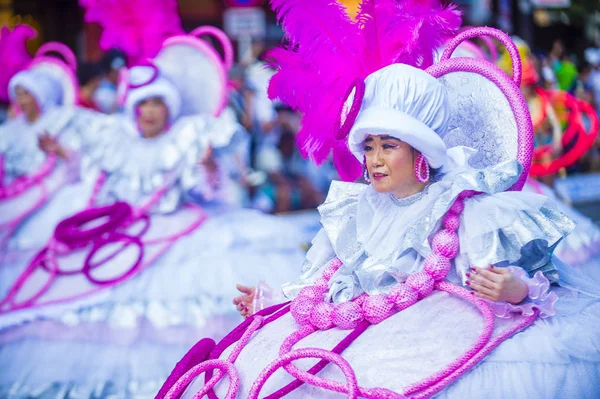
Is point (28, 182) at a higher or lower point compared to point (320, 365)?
lower

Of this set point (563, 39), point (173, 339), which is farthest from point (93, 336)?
point (563, 39)

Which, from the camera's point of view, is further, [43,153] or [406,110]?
[43,153]

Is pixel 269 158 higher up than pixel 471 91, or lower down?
lower down

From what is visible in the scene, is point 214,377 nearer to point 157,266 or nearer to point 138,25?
point 157,266

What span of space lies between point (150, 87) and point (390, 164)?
255 cm

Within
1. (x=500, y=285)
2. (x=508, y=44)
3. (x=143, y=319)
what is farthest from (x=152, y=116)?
(x=500, y=285)

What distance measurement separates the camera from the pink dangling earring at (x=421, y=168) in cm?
211

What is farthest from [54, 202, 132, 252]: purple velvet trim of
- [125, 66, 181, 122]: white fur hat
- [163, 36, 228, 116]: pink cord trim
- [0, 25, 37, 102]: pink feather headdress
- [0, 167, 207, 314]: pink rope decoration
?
[0, 25, 37, 102]: pink feather headdress

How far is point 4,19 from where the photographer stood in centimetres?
1361

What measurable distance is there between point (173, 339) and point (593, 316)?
89.9 inches

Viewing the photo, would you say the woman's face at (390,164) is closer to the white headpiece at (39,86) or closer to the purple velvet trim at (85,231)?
the purple velvet trim at (85,231)

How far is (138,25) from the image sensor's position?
179 inches

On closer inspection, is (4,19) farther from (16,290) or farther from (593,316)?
(593,316)

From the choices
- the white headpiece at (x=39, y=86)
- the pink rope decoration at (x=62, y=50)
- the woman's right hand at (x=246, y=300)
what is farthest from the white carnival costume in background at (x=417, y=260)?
the white headpiece at (x=39, y=86)
